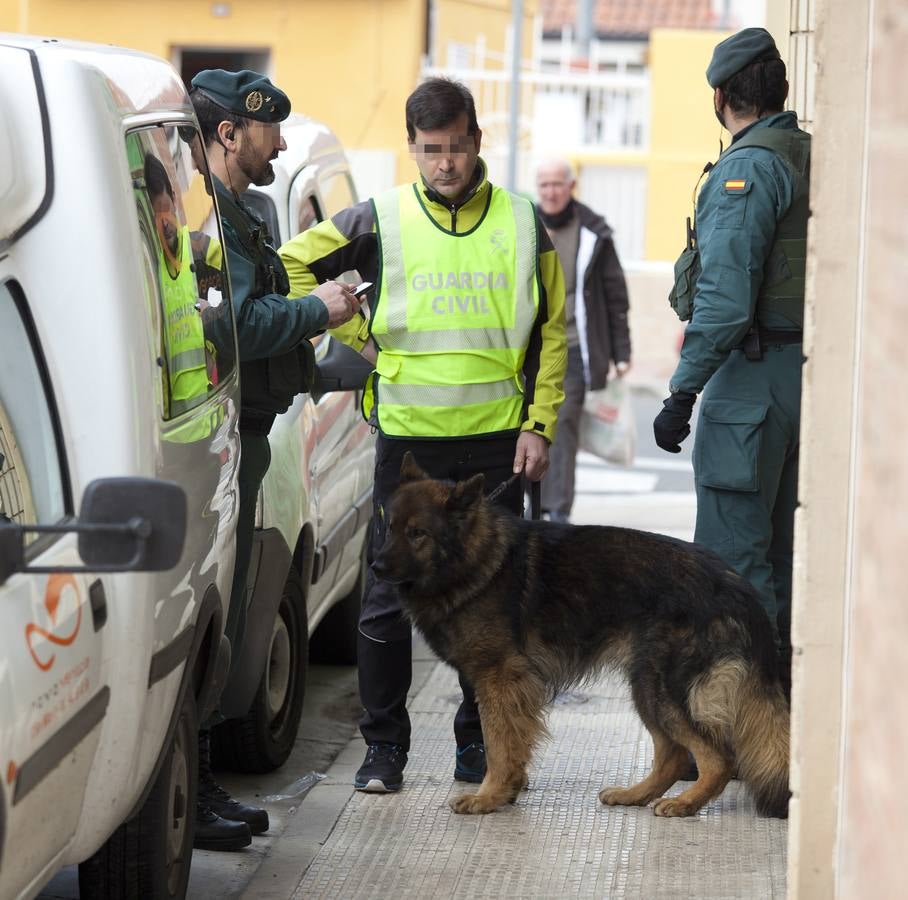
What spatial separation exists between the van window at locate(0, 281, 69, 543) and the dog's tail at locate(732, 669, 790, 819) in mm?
2369

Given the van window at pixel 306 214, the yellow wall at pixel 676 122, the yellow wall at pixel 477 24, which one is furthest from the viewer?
the yellow wall at pixel 676 122

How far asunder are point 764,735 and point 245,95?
2.39 m

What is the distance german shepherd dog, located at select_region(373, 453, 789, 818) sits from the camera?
500cm

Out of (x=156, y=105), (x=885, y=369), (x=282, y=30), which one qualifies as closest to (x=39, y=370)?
(x=156, y=105)

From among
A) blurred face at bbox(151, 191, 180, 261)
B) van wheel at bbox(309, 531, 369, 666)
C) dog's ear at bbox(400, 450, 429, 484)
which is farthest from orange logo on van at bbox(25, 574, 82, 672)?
van wheel at bbox(309, 531, 369, 666)

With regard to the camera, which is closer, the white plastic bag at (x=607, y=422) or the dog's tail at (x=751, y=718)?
the dog's tail at (x=751, y=718)

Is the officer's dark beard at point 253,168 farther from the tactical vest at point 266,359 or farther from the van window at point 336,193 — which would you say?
the van window at point 336,193

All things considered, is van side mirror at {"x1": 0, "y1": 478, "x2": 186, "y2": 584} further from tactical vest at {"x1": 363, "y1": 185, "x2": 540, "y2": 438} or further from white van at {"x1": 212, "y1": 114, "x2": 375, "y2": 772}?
tactical vest at {"x1": 363, "y1": 185, "x2": 540, "y2": 438}

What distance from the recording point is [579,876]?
4.66 m

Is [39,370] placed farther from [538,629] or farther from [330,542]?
[330,542]

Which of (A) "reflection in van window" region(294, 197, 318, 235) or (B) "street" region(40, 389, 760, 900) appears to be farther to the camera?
(A) "reflection in van window" region(294, 197, 318, 235)

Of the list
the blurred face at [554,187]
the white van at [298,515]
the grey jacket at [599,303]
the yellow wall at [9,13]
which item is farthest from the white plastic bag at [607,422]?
the yellow wall at [9,13]

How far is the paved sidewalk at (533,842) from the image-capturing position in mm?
4578

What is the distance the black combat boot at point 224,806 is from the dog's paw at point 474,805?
591 mm
